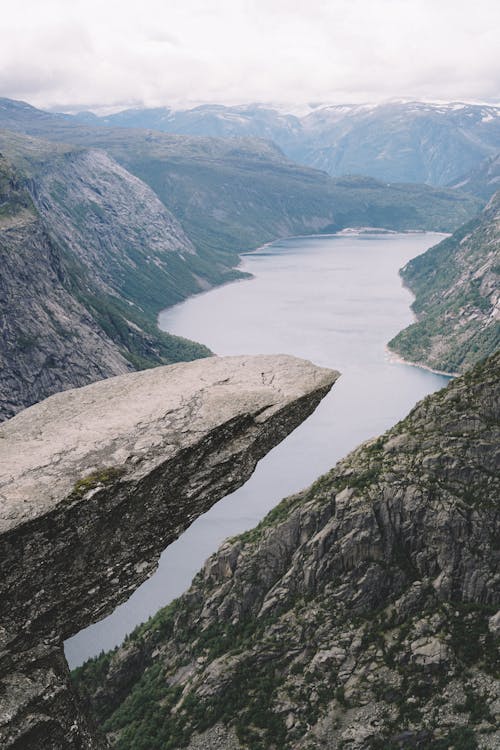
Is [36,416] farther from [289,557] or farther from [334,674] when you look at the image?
[289,557]

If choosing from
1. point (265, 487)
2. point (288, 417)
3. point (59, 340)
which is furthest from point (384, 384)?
point (288, 417)

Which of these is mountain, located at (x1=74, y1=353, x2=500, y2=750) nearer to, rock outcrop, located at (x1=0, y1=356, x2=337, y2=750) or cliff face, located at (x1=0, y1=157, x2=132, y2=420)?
rock outcrop, located at (x1=0, y1=356, x2=337, y2=750)

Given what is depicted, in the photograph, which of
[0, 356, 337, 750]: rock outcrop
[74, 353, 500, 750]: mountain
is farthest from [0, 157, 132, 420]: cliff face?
[0, 356, 337, 750]: rock outcrop

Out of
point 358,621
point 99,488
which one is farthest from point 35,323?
point 99,488

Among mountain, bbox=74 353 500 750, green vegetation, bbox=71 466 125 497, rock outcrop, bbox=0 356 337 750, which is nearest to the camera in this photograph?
rock outcrop, bbox=0 356 337 750

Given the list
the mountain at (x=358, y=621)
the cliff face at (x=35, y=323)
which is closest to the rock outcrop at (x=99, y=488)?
the mountain at (x=358, y=621)

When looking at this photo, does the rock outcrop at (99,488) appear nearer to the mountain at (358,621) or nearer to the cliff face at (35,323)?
the mountain at (358,621)

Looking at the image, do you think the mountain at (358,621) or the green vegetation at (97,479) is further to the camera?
the mountain at (358,621)
